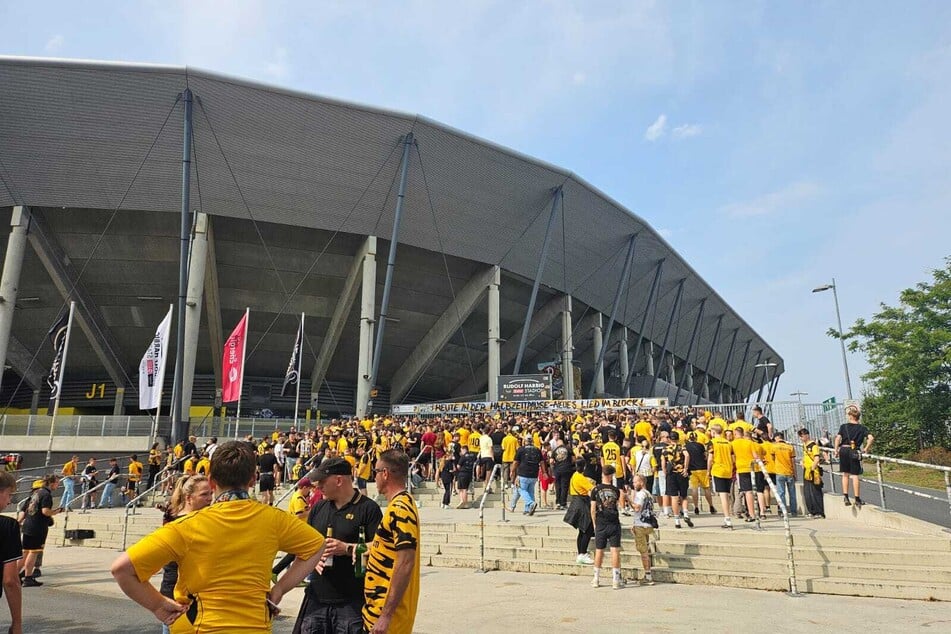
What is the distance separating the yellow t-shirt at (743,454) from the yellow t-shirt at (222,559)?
30.9 ft

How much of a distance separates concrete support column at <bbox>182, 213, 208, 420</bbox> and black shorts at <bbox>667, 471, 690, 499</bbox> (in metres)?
24.4

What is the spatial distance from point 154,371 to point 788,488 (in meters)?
19.6

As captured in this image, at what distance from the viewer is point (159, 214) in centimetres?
3086

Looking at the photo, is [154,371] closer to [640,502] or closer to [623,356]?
[640,502]

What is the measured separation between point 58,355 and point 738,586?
994 inches

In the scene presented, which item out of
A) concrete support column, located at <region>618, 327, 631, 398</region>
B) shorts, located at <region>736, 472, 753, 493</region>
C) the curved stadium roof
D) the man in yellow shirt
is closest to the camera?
the man in yellow shirt

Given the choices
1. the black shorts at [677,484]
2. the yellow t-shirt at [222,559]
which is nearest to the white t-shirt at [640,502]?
the black shorts at [677,484]

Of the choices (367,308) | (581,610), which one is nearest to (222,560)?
(581,610)

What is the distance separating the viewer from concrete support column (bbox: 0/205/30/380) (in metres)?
27.8

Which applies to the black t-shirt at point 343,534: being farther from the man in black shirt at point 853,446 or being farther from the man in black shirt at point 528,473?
the man in black shirt at point 853,446

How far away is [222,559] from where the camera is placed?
2717 millimetres

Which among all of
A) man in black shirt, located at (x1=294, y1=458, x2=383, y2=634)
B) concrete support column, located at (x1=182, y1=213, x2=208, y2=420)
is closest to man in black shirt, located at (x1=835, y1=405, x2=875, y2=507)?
man in black shirt, located at (x1=294, y1=458, x2=383, y2=634)

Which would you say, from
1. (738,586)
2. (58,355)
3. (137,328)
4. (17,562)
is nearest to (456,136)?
(58,355)

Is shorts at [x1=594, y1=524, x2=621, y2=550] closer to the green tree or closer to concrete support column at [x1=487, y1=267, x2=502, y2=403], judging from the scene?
the green tree
